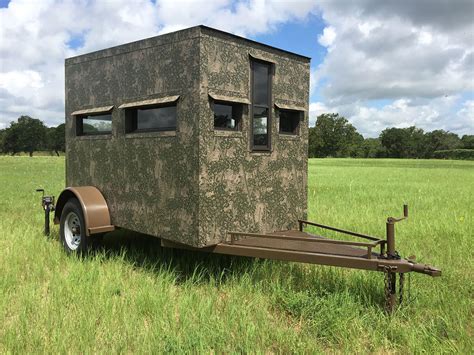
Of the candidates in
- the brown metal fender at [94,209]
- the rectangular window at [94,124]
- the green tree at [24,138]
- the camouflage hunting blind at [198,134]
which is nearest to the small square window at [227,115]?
the camouflage hunting blind at [198,134]

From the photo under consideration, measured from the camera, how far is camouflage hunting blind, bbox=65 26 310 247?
4402mm

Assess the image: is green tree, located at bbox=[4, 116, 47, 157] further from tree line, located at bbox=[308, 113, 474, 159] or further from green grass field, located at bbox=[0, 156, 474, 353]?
green grass field, located at bbox=[0, 156, 474, 353]

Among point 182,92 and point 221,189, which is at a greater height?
point 182,92

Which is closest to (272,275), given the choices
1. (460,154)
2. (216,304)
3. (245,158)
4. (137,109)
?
(216,304)

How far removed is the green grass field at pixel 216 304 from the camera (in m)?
3.41

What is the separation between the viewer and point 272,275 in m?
4.86

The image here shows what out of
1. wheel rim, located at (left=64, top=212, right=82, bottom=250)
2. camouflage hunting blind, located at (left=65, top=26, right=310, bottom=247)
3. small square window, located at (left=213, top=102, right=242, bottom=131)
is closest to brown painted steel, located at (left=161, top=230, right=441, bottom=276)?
camouflage hunting blind, located at (left=65, top=26, right=310, bottom=247)

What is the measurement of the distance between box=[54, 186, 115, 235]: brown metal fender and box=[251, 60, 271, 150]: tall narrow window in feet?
7.73

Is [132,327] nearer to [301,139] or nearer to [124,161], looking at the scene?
[124,161]

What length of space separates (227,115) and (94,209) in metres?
2.39

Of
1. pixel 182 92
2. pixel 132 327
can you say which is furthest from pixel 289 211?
pixel 132 327

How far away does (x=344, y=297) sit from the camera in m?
4.15

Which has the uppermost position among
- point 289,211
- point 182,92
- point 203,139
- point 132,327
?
point 182,92

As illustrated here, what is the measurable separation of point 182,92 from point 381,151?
332 feet
